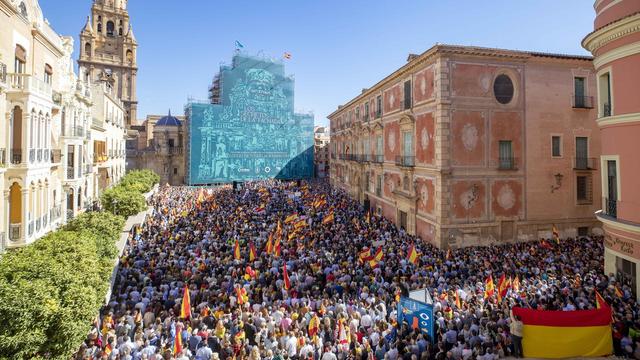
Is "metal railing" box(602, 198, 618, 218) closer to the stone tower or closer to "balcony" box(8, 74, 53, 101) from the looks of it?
"balcony" box(8, 74, 53, 101)

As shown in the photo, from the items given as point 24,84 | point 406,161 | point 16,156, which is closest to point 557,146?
point 406,161

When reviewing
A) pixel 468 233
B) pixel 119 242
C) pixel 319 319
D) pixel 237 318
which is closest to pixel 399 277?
pixel 319 319

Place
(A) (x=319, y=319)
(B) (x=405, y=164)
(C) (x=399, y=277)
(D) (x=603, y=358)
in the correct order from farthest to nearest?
(B) (x=405, y=164) < (C) (x=399, y=277) < (A) (x=319, y=319) < (D) (x=603, y=358)

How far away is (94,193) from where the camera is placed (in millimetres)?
34031

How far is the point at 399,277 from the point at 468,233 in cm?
866

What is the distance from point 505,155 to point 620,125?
889 centimetres

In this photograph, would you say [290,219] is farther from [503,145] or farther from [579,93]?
[579,93]

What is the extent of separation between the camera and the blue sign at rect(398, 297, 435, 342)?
10.8 m

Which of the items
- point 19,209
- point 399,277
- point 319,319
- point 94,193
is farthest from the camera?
point 94,193

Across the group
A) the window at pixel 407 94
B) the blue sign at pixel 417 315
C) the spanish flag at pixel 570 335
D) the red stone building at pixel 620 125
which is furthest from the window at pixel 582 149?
the blue sign at pixel 417 315

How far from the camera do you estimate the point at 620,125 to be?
574 inches

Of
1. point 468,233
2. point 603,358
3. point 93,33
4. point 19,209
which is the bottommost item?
point 603,358

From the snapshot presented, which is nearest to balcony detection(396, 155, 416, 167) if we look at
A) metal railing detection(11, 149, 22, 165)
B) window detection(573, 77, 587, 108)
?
window detection(573, 77, 587, 108)

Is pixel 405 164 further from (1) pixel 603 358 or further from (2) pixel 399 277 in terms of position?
(1) pixel 603 358
